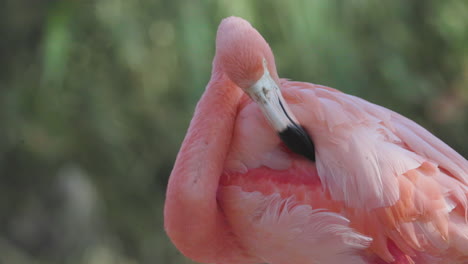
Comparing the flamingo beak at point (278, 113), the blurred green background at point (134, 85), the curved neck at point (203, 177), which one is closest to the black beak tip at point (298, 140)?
the flamingo beak at point (278, 113)

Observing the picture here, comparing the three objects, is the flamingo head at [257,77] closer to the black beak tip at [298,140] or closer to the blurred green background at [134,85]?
the black beak tip at [298,140]

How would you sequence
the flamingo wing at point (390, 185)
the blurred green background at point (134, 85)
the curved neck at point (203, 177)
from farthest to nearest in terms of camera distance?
the blurred green background at point (134, 85) < the curved neck at point (203, 177) < the flamingo wing at point (390, 185)

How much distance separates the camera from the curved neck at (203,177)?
2203 millimetres

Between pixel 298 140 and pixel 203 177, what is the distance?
1.00ft

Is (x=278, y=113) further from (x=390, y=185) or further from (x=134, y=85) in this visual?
(x=134, y=85)

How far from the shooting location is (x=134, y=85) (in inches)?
187

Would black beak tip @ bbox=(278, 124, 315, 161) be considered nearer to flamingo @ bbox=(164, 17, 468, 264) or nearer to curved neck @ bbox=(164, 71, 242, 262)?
flamingo @ bbox=(164, 17, 468, 264)

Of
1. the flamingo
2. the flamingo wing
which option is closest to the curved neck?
the flamingo

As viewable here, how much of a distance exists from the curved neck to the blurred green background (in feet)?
5.53

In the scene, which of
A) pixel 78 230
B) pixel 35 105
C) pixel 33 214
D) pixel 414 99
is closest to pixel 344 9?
pixel 414 99

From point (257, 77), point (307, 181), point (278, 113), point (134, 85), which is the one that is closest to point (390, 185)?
point (307, 181)

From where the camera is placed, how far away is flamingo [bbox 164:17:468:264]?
208 centimetres

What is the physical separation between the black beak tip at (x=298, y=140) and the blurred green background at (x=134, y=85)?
6.21ft

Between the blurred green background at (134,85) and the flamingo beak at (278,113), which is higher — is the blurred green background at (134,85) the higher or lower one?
the lower one
